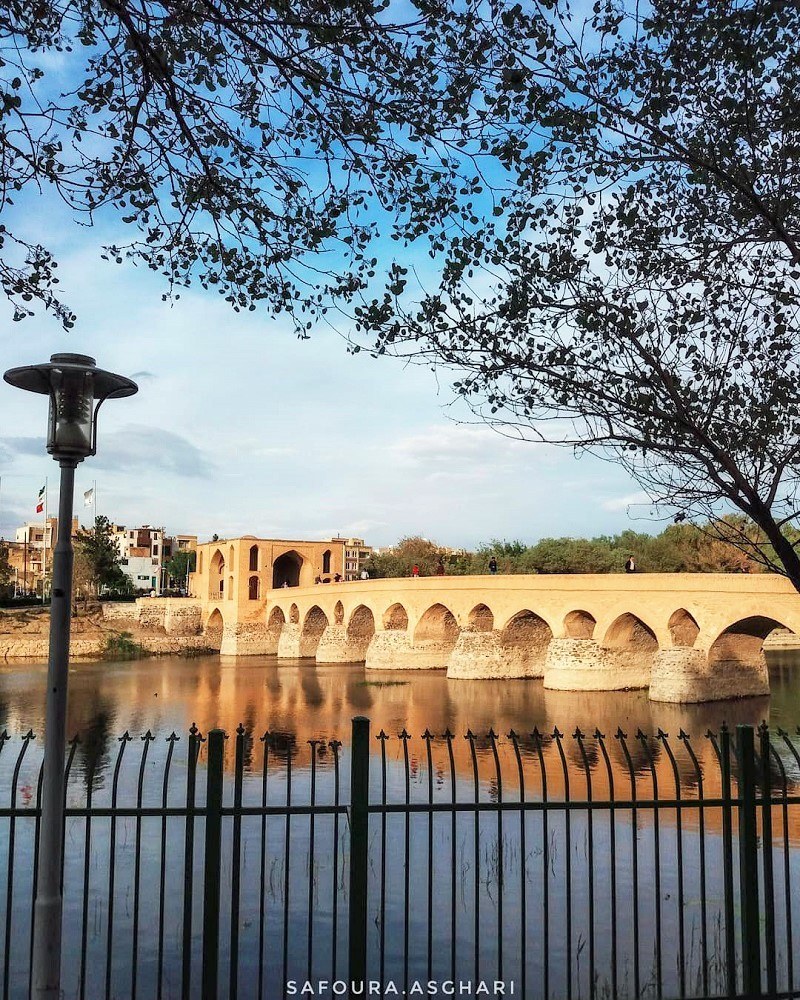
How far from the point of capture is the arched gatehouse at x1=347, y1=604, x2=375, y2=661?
4862cm

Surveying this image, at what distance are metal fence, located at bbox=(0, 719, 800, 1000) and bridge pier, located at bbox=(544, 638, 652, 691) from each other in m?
16.3

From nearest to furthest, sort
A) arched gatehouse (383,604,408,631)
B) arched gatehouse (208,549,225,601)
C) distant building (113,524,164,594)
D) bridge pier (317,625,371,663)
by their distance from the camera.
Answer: arched gatehouse (383,604,408,631) → bridge pier (317,625,371,663) → arched gatehouse (208,549,225,601) → distant building (113,524,164,594)

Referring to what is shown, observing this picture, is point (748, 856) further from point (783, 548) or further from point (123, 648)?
point (123, 648)

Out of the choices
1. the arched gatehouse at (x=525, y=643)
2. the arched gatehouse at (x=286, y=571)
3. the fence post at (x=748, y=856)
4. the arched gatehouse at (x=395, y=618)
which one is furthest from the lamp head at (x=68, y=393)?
the arched gatehouse at (x=286, y=571)

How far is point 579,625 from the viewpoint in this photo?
33531 millimetres

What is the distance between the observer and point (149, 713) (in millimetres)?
27500

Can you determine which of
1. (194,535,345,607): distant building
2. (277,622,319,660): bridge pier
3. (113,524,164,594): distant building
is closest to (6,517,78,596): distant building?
(113,524,164,594): distant building

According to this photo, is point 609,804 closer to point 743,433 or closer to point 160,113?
point 743,433

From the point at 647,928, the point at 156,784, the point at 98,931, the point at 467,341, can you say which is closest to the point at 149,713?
the point at 156,784

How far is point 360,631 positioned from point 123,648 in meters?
14.6

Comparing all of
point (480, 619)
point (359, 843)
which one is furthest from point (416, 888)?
point (480, 619)

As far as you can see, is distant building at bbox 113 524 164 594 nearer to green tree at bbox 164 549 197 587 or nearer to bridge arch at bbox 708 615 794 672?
green tree at bbox 164 549 197 587

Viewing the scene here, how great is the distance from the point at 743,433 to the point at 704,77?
2.16 m

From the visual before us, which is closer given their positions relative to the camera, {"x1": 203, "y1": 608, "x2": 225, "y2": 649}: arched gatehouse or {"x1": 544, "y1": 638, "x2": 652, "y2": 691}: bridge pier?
{"x1": 544, "y1": 638, "x2": 652, "y2": 691}: bridge pier
